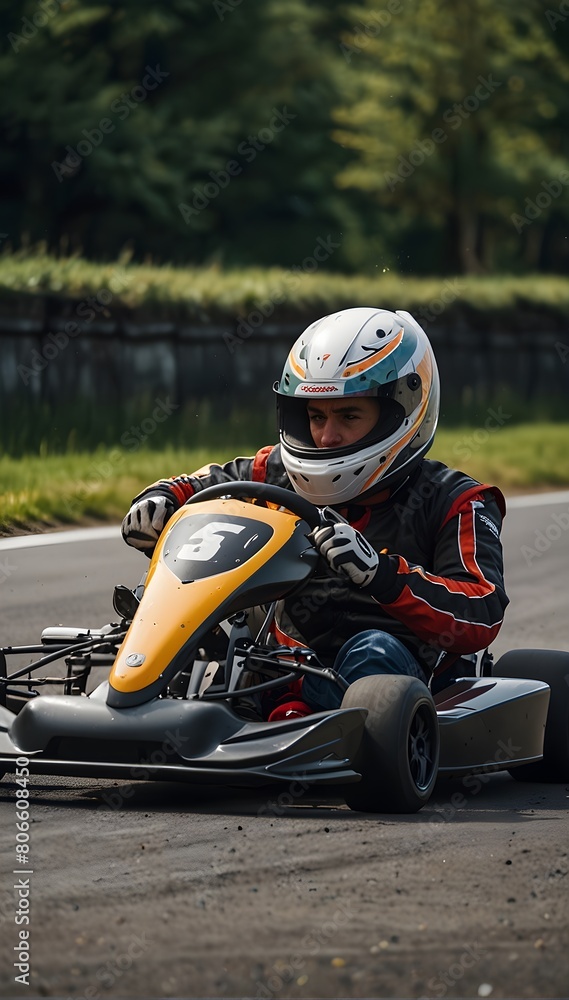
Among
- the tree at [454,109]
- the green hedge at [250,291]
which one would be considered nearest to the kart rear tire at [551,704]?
the green hedge at [250,291]

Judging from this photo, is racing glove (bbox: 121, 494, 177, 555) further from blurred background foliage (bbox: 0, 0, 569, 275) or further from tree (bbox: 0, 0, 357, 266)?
tree (bbox: 0, 0, 357, 266)

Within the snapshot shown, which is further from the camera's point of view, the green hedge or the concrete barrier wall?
the green hedge

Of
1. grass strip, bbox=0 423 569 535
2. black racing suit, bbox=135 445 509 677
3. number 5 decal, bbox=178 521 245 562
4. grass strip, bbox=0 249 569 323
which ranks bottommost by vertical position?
grass strip, bbox=0 423 569 535

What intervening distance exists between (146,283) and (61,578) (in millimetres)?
7244

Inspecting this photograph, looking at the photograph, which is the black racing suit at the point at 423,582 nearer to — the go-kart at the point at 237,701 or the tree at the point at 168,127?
the go-kart at the point at 237,701

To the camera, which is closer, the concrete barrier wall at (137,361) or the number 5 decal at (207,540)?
the number 5 decal at (207,540)

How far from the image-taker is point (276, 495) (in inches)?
201

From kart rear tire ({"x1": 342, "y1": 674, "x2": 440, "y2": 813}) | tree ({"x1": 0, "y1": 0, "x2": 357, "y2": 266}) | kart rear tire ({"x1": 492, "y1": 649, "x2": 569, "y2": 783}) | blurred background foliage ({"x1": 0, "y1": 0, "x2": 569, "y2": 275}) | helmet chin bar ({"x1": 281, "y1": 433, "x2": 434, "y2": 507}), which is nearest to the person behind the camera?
kart rear tire ({"x1": 342, "y1": 674, "x2": 440, "y2": 813})

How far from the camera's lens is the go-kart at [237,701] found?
4531 mm

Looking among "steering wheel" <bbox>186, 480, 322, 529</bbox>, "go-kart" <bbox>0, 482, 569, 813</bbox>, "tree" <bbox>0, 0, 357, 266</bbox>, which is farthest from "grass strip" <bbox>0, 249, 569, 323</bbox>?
"go-kart" <bbox>0, 482, 569, 813</bbox>

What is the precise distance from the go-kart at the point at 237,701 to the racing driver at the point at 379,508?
0.46 ft

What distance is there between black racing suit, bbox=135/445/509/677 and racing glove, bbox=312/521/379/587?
6 cm

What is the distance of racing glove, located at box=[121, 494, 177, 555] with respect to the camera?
17.8ft

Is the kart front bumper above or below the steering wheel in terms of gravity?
below
